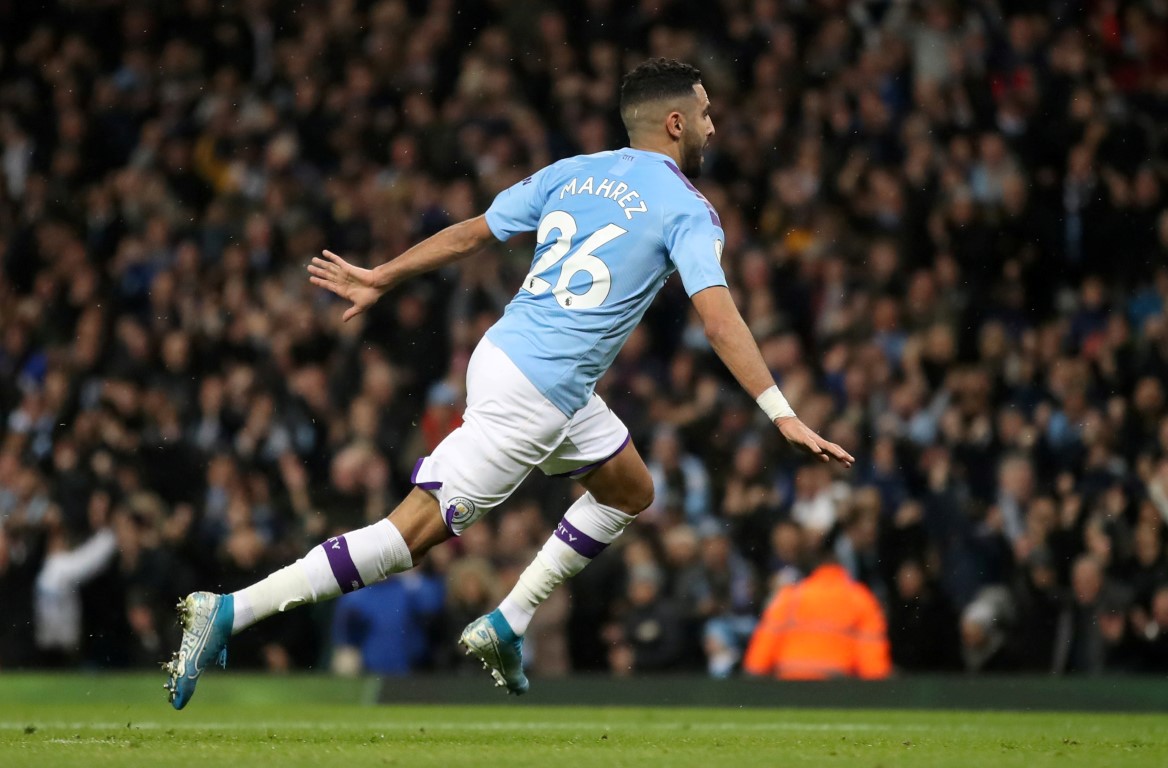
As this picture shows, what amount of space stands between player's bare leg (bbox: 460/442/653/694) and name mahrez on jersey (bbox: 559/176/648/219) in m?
0.97

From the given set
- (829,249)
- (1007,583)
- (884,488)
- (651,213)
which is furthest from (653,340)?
(651,213)

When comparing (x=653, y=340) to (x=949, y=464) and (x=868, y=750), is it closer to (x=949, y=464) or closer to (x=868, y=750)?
(x=949, y=464)

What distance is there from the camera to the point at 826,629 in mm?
10477

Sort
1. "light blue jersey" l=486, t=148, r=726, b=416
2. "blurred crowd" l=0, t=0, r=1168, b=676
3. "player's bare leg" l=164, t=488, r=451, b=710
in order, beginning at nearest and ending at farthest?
"player's bare leg" l=164, t=488, r=451, b=710, "light blue jersey" l=486, t=148, r=726, b=416, "blurred crowd" l=0, t=0, r=1168, b=676

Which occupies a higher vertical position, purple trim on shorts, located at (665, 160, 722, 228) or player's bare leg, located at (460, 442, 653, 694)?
purple trim on shorts, located at (665, 160, 722, 228)

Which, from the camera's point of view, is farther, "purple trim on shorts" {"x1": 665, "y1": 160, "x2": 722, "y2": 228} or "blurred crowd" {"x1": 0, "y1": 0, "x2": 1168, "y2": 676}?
"blurred crowd" {"x1": 0, "y1": 0, "x2": 1168, "y2": 676}

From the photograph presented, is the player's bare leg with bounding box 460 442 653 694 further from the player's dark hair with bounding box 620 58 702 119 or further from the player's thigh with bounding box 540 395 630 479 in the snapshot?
the player's dark hair with bounding box 620 58 702 119

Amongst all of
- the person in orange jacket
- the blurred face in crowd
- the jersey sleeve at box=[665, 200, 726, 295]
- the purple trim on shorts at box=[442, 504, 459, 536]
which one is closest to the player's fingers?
the jersey sleeve at box=[665, 200, 726, 295]

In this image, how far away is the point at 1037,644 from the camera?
10766 millimetres

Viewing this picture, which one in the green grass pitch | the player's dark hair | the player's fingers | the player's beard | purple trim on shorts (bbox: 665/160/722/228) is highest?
the player's dark hair

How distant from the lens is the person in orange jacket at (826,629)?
10.4m

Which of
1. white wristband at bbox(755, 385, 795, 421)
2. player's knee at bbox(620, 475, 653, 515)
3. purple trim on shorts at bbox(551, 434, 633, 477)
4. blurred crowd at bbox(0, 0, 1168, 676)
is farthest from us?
blurred crowd at bbox(0, 0, 1168, 676)

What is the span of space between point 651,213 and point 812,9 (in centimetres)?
950

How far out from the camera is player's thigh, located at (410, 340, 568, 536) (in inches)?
241
